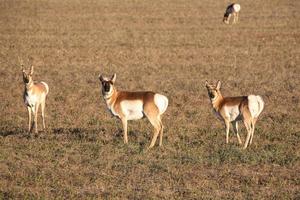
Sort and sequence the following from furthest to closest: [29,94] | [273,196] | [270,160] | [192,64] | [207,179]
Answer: [192,64]
[29,94]
[270,160]
[207,179]
[273,196]

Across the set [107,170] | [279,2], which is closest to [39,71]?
[107,170]

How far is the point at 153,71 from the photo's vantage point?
23.0 metres

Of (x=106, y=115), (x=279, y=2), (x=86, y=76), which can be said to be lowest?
(x=106, y=115)

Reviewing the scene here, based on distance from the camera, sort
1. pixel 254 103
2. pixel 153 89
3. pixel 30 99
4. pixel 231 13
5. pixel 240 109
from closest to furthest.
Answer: pixel 254 103 < pixel 240 109 < pixel 30 99 < pixel 153 89 < pixel 231 13

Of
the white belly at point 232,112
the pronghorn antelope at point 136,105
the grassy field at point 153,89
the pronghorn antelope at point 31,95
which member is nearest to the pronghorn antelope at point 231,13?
the grassy field at point 153,89

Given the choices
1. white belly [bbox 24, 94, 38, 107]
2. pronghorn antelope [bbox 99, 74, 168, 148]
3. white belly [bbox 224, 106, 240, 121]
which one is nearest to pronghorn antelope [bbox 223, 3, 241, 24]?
white belly [bbox 24, 94, 38, 107]

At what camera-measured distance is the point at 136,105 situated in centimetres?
1304

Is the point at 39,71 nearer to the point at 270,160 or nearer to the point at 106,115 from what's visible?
the point at 106,115

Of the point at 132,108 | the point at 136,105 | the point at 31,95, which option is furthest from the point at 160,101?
the point at 31,95

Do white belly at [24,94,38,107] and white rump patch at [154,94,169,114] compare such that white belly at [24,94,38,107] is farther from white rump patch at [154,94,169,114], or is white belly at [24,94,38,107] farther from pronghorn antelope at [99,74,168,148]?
white rump patch at [154,94,169,114]

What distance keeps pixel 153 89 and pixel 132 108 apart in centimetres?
685

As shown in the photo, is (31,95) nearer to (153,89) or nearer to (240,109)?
(240,109)

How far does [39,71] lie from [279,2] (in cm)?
2725

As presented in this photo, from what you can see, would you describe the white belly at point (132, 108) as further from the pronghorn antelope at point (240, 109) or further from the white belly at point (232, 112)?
the white belly at point (232, 112)
